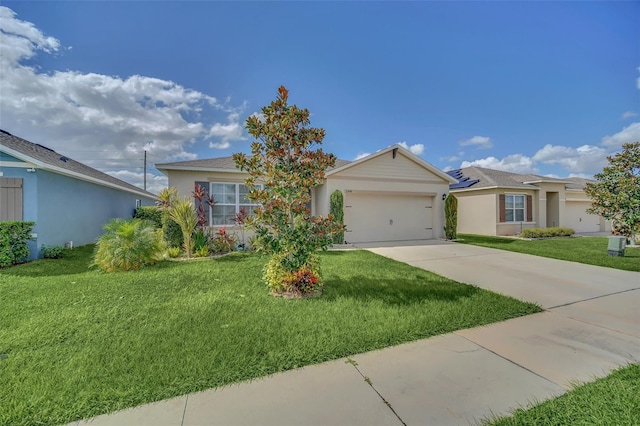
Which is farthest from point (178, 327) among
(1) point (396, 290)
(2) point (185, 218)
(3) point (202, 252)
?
(2) point (185, 218)

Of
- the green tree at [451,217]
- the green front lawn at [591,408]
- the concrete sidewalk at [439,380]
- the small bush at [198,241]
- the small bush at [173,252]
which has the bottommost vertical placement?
the concrete sidewalk at [439,380]

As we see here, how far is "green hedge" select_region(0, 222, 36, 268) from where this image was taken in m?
7.20

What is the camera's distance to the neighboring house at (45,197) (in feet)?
26.5

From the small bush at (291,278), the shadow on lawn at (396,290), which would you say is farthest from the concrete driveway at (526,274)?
the small bush at (291,278)

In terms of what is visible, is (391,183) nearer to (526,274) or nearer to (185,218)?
(526,274)

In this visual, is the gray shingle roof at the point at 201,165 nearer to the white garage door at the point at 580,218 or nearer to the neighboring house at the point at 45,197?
the neighboring house at the point at 45,197

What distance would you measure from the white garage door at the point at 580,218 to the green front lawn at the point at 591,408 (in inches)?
868

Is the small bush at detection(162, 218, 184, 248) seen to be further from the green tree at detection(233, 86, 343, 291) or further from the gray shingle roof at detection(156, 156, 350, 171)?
the green tree at detection(233, 86, 343, 291)

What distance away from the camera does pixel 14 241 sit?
294 inches

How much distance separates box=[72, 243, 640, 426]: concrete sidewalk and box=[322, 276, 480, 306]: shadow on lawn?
1.14 metres

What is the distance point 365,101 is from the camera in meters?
12.5

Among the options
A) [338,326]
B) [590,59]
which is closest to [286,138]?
[338,326]

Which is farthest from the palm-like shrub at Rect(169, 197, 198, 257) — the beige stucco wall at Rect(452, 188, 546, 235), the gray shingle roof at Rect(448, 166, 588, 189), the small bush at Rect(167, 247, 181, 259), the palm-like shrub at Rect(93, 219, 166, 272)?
the beige stucco wall at Rect(452, 188, 546, 235)

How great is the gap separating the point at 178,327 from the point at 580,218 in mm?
26583
